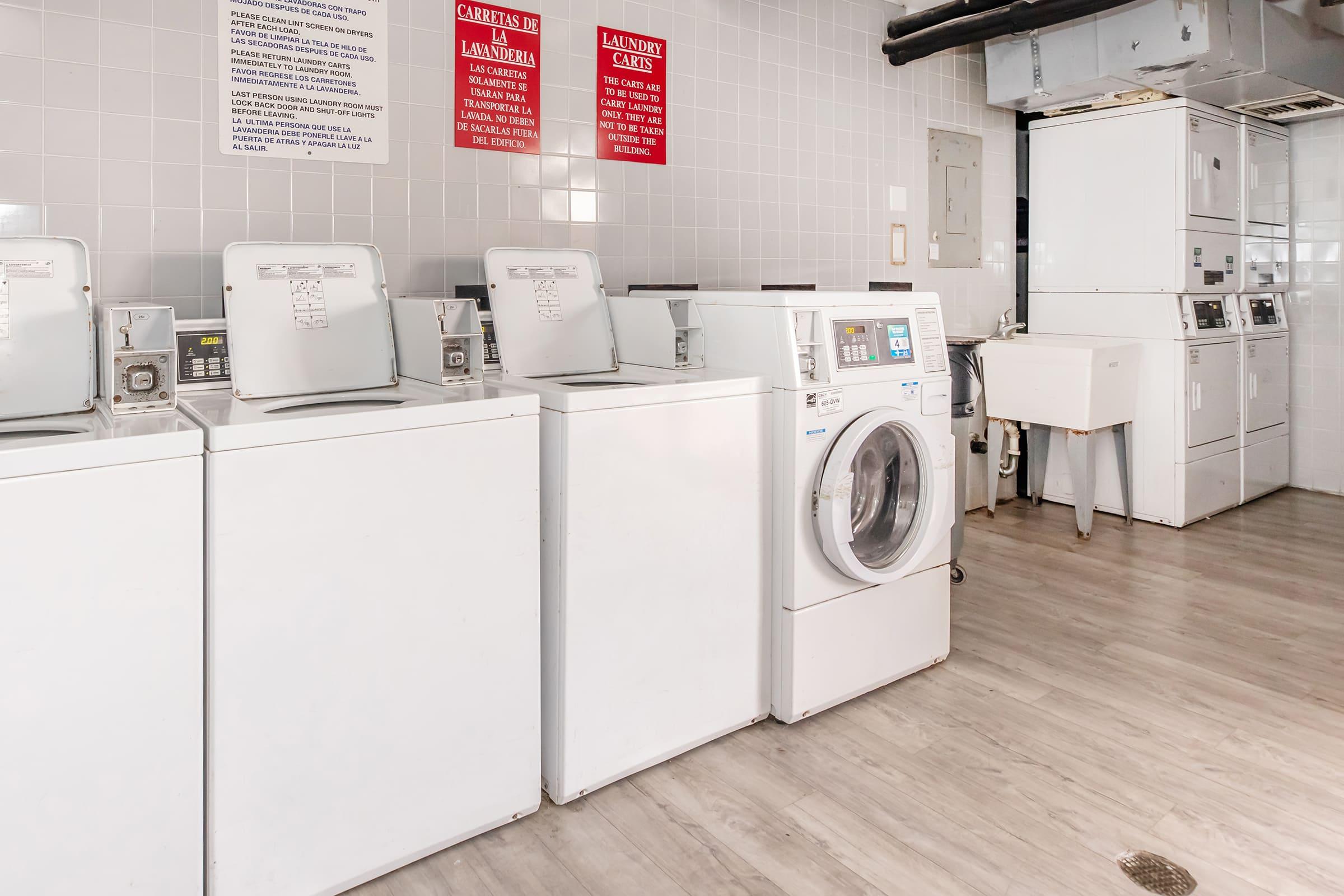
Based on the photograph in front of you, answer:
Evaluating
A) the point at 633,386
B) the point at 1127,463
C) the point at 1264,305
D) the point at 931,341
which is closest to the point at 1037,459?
the point at 1127,463

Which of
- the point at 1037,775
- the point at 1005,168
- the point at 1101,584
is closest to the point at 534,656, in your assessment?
the point at 1037,775

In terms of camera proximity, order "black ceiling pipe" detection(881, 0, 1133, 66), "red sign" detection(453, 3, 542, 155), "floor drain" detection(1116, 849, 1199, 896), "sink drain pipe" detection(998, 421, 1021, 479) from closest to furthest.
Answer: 1. "floor drain" detection(1116, 849, 1199, 896)
2. "red sign" detection(453, 3, 542, 155)
3. "black ceiling pipe" detection(881, 0, 1133, 66)
4. "sink drain pipe" detection(998, 421, 1021, 479)

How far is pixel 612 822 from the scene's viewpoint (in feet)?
6.54

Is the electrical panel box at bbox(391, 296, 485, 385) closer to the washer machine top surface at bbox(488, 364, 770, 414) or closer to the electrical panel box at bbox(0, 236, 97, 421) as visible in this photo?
the washer machine top surface at bbox(488, 364, 770, 414)

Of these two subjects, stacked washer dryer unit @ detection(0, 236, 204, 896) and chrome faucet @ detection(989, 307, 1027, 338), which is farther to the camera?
chrome faucet @ detection(989, 307, 1027, 338)

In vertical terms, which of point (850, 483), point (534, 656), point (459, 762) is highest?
point (850, 483)

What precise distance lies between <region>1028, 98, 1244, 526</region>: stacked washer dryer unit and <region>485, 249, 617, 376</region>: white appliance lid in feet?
10.0

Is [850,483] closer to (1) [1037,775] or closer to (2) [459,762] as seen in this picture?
(1) [1037,775]

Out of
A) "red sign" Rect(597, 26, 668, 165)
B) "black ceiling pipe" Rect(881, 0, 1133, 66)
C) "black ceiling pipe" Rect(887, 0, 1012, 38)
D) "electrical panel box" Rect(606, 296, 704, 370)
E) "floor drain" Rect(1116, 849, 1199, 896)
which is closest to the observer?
"floor drain" Rect(1116, 849, 1199, 896)

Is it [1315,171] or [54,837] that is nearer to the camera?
[54,837]

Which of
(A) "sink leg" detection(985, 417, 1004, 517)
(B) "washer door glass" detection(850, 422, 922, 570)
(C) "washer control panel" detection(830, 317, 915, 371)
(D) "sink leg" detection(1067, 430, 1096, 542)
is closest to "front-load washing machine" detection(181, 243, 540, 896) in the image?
(C) "washer control panel" detection(830, 317, 915, 371)

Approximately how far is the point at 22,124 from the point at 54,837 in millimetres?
1750

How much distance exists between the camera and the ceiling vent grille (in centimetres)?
436

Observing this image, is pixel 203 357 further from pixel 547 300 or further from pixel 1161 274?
pixel 1161 274
